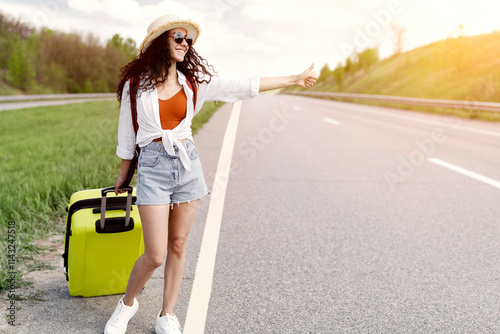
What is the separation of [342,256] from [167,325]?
1.83 metres

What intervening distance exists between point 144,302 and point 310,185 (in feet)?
13.1

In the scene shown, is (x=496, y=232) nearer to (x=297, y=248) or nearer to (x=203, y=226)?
(x=297, y=248)

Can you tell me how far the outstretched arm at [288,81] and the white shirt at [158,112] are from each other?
2.1 inches

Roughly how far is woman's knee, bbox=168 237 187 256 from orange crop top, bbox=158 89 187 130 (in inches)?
25.7

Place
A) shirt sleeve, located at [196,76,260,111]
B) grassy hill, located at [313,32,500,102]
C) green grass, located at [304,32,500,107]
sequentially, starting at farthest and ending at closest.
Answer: grassy hill, located at [313,32,500,102] < green grass, located at [304,32,500,107] < shirt sleeve, located at [196,76,260,111]

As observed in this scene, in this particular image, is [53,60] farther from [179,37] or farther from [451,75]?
[179,37]

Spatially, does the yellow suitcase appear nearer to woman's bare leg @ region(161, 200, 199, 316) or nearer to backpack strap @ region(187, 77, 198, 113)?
woman's bare leg @ region(161, 200, 199, 316)

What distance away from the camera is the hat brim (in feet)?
8.12

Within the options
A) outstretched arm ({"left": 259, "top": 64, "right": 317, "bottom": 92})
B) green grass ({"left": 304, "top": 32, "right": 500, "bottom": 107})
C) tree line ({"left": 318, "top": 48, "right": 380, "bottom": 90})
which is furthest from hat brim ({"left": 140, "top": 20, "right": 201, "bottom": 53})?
tree line ({"left": 318, "top": 48, "right": 380, "bottom": 90})

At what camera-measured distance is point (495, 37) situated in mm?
68125

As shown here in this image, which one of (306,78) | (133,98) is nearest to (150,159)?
(133,98)

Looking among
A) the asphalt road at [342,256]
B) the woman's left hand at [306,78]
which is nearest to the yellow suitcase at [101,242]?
the asphalt road at [342,256]

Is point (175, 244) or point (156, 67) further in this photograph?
point (175, 244)

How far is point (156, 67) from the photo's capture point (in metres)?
2.53
